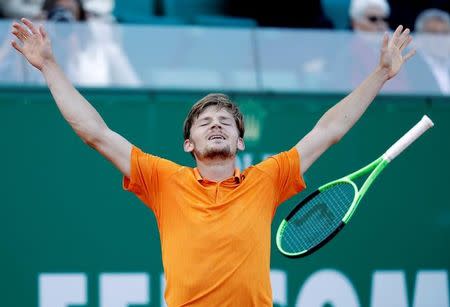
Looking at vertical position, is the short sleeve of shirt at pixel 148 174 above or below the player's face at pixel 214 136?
below

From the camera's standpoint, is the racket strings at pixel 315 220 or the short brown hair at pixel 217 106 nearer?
the short brown hair at pixel 217 106

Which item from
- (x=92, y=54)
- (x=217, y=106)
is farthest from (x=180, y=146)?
(x=217, y=106)

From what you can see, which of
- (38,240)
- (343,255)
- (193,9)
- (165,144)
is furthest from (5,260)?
(193,9)

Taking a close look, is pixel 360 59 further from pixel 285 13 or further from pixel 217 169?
pixel 217 169

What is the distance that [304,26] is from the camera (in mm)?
9203

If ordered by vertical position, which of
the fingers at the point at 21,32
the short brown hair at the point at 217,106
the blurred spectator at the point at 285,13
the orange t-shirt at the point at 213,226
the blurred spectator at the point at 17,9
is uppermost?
the blurred spectator at the point at 285,13

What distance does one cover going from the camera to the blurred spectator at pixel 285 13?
921 cm

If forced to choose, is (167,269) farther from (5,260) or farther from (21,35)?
(5,260)

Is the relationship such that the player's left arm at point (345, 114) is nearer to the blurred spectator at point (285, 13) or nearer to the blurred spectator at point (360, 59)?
the blurred spectator at point (360, 59)

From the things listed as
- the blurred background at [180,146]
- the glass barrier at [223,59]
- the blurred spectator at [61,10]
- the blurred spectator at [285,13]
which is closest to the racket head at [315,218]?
the blurred background at [180,146]

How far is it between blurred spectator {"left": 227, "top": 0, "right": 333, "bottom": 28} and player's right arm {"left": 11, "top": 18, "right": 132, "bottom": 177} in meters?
4.18

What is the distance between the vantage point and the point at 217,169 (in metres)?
5.22

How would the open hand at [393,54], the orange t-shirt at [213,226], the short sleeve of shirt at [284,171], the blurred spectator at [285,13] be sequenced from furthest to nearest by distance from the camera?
the blurred spectator at [285,13], the open hand at [393,54], the short sleeve of shirt at [284,171], the orange t-shirt at [213,226]

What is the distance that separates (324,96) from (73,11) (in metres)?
1.98
